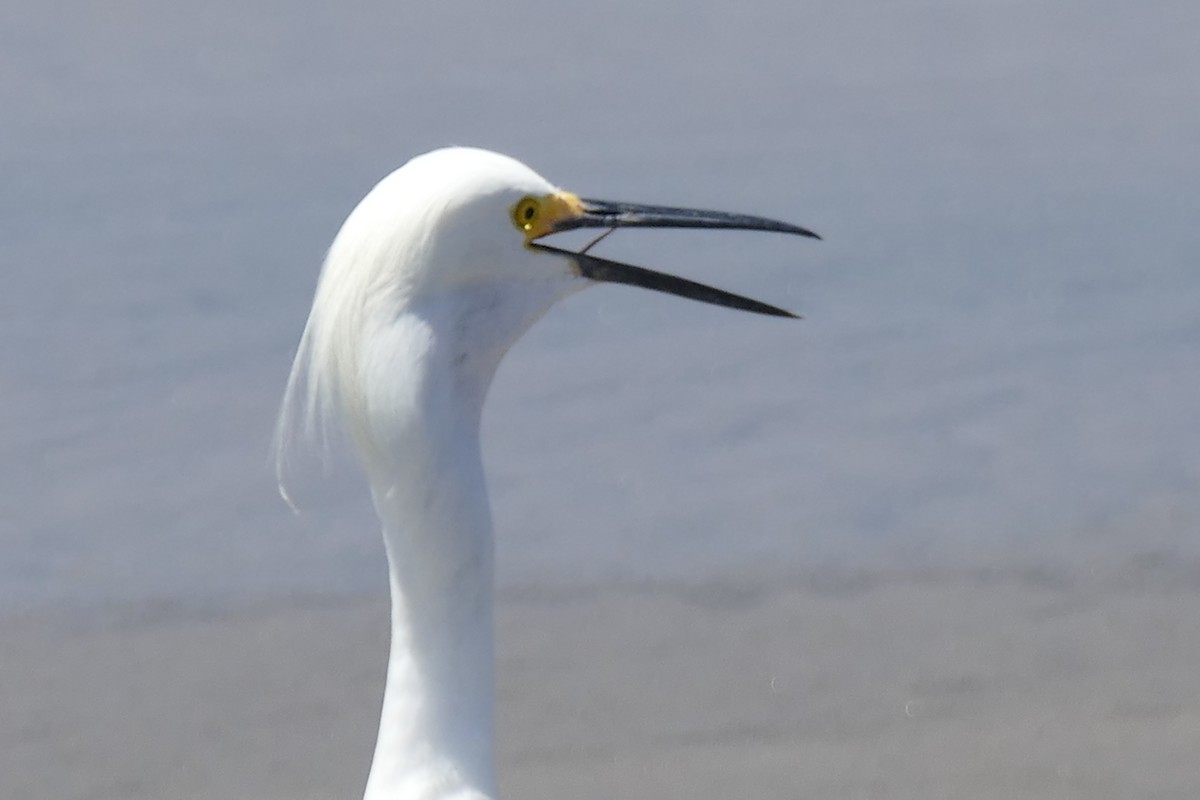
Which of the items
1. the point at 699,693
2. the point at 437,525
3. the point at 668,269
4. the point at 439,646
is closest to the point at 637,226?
the point at 437,525

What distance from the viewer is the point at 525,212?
301 cm

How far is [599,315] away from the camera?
282 inches

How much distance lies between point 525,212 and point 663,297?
176 inches

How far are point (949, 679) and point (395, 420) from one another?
9.44ft

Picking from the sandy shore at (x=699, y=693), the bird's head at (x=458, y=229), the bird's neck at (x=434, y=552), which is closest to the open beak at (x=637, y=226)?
the bird's head at (x=458, y=229)

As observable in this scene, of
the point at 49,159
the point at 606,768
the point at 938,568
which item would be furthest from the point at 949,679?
the point at 49,159

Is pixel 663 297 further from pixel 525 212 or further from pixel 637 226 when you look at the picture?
pixel 525 212

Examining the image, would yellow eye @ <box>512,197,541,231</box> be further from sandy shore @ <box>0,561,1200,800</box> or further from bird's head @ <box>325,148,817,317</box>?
sandy shore @ <box>0,561,1200,800</box>

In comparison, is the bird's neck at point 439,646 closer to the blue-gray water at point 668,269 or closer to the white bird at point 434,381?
the white bird at point 434,381

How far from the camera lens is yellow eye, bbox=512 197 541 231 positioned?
2984 mm

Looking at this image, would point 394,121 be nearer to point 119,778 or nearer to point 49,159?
point 49,159

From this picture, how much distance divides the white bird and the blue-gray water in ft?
8.67

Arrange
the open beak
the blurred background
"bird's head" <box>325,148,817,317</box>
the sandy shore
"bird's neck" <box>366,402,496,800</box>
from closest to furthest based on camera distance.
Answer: "bird's head" <box>325,148,817,317</box> < "bird's neck" <box>366,402,496,800</box> < the open beak < the sandy shore < the blurred background

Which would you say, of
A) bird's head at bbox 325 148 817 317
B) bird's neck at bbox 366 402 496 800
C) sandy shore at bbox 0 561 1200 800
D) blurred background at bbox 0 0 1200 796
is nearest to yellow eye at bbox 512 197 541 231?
bird's head at bbox 325 148 817 317
